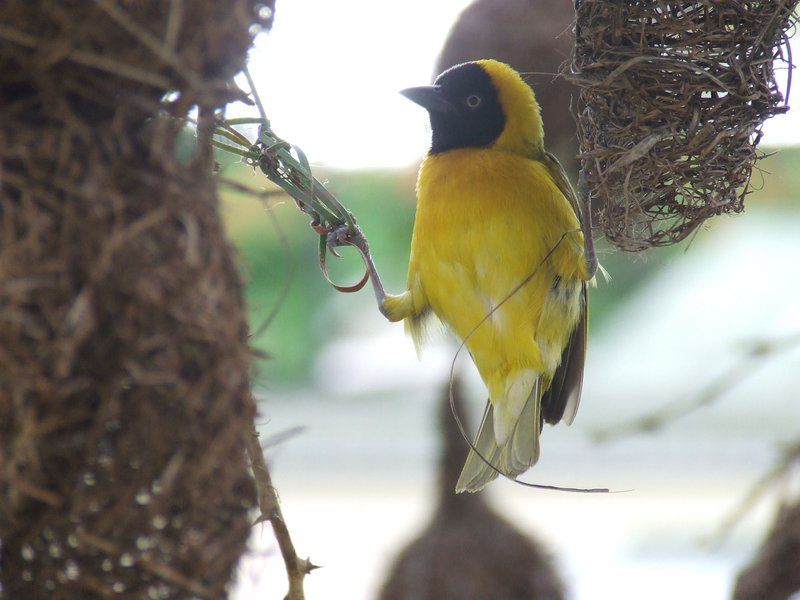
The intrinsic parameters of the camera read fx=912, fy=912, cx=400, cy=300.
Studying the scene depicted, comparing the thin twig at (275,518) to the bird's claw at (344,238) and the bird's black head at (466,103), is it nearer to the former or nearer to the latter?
the bird's claw at (344,238)

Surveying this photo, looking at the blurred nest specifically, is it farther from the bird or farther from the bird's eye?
the bird's eye

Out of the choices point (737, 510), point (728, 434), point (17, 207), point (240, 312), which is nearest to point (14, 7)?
point (17, 207)

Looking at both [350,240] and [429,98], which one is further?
[429,98]

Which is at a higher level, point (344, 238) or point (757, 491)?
point (344, 238)

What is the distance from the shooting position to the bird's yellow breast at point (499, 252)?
181cm

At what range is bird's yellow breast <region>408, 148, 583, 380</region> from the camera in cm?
181

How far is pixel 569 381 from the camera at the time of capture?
2010mm

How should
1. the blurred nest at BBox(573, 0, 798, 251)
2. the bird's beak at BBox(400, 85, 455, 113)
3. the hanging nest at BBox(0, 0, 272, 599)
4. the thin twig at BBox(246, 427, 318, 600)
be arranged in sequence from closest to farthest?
the hanging nest at BBox(0, 0, 272, 599) → the thin twig at BBox(246, 427, 318, 600) → the blurred nest at BBox(573, 0, 798, 251) → the bird's beak at BBox(400, 85, 455, 113)

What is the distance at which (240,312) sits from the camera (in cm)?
98

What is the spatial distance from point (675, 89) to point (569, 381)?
796 millimetres

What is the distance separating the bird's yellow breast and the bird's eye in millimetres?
96

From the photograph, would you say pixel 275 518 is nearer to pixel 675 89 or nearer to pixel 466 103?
pixel 675 89

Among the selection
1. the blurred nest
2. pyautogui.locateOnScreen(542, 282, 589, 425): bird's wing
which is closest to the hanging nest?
the blurred nest

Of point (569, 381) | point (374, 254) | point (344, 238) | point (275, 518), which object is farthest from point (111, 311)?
point (374, 254)
